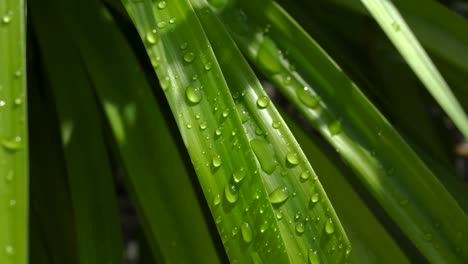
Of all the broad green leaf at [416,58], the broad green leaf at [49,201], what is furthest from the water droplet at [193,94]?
the broad green leaf at [49,201]

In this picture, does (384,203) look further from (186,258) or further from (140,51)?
(140,51)

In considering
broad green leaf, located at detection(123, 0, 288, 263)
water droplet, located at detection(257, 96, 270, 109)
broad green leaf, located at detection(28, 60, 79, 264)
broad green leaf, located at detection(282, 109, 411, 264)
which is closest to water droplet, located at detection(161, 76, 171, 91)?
broad green leaf, located at detection(123, 0, 288, 263)

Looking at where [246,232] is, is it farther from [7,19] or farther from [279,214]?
[7,19]

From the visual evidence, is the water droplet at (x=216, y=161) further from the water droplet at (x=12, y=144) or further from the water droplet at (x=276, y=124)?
the water droplet at (x=12, y=144)

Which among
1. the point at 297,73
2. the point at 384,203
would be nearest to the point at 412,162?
the point at 384,203

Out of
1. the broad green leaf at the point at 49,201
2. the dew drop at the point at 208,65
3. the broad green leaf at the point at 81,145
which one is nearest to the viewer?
the dew drop at the point at 208,65
